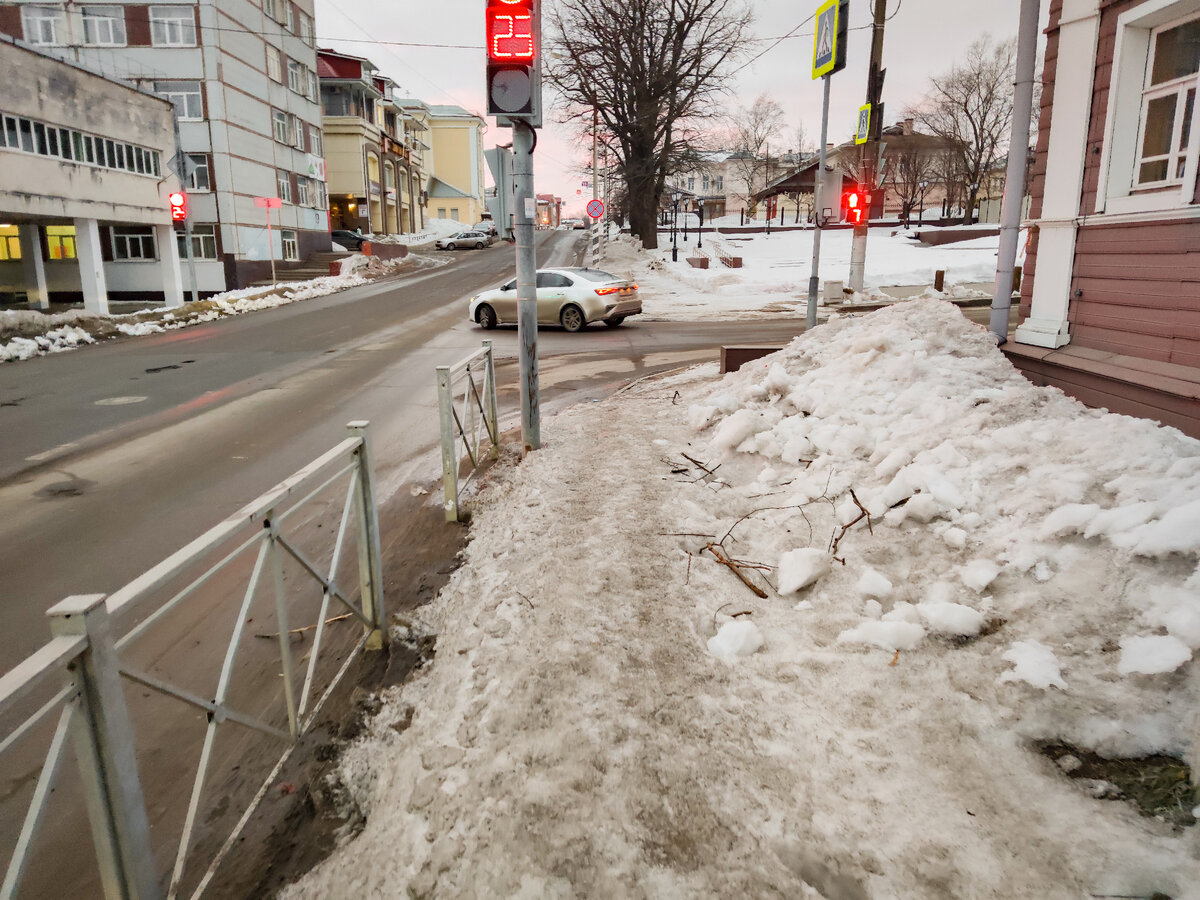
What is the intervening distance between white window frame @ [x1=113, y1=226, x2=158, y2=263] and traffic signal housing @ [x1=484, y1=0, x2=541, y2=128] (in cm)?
3125

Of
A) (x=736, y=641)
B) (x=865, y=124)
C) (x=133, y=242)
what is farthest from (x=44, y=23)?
(x=736, y=641)

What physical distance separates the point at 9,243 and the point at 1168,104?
41.2 metres

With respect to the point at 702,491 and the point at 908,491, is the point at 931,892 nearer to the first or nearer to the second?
the point at 908,491

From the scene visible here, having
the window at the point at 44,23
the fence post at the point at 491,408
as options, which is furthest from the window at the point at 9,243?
the fence post at the point at 491,408

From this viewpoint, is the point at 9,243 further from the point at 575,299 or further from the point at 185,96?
the point at 575,299

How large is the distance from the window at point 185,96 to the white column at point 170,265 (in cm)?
643

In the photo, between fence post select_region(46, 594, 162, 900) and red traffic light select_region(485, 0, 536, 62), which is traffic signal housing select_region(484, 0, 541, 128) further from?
fence post select_region(46, 594, 162, 900)

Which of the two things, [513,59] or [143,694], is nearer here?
[143,694]

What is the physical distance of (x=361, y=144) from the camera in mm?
54625

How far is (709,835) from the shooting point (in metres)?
2.51

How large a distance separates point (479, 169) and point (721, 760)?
97267mm

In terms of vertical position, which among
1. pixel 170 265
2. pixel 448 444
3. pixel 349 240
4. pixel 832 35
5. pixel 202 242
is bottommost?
pixel 448 444

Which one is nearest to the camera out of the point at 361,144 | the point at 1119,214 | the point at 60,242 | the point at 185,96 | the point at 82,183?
the point at 1119,214

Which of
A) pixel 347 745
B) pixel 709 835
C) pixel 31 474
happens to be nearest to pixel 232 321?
pixel 31 474
